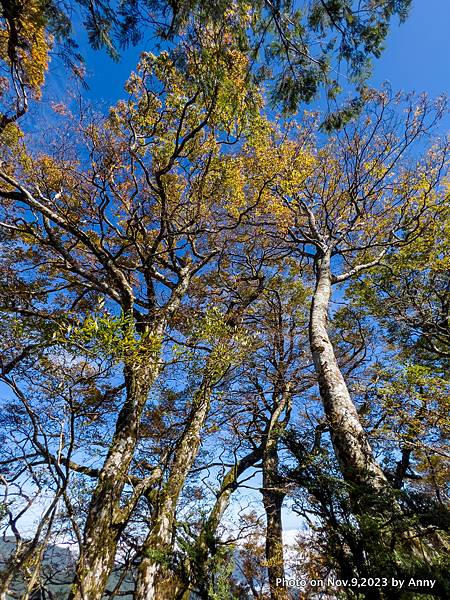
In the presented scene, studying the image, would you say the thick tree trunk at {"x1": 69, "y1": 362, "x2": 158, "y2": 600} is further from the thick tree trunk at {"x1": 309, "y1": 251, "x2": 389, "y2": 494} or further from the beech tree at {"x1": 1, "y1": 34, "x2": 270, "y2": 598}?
the thick tree trunk at {"x1": 309, "y1": 251, "x2": 389, "y2": 494}

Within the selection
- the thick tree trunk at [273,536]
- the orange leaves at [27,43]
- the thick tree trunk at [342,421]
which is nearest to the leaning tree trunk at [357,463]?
the thick tree trunk at [342,421]

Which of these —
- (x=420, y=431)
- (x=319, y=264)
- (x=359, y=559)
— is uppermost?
(x=319, y=264)

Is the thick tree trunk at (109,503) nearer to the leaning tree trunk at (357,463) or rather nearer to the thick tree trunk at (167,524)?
the thick tree trunk at (167,524)

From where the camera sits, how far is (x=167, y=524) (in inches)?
155

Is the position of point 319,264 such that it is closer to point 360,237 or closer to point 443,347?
point 360,237

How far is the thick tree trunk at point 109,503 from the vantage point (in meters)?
3.20

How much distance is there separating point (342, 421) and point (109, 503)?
3242mm

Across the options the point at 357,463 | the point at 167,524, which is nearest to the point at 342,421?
the point at 357,463

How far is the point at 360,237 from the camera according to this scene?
342 inches

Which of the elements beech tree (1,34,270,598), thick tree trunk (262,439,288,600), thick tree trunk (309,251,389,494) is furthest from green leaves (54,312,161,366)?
A: thick tree trunk (262,439,288,600)

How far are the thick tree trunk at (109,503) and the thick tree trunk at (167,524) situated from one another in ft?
1.45

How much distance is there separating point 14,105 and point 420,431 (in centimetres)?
871

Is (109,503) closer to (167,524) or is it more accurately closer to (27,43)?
(167,524)

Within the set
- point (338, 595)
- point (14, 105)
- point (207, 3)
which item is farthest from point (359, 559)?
point (14, 105)
